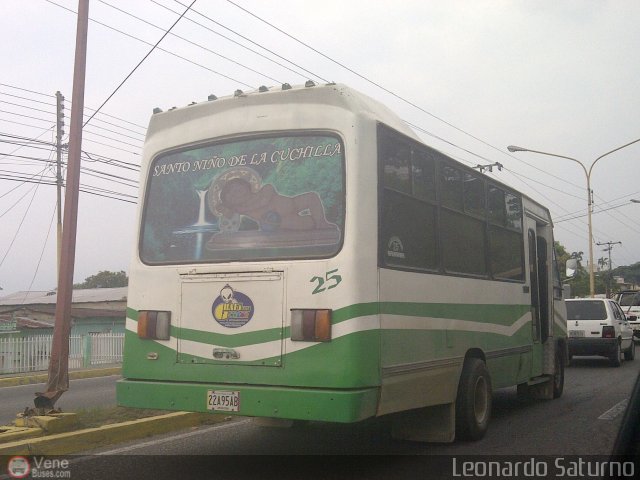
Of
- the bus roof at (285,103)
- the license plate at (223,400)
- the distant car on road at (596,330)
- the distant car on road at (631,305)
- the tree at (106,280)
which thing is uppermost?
the tree at (106,280)

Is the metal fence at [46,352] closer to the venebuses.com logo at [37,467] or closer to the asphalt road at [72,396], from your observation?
the asphalt road at [72,396]

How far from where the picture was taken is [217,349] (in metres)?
6.05

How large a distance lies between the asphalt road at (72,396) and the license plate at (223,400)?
16.0ft

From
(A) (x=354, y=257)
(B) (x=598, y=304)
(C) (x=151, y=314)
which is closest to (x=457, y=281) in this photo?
(A) (x=354, y=257)

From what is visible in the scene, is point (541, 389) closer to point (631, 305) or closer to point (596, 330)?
point (596, 330)

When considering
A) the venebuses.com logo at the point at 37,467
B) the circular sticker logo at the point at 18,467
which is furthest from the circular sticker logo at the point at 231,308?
the circular sticker logo at the point at 18,467

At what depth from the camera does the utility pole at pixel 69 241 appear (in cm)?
826

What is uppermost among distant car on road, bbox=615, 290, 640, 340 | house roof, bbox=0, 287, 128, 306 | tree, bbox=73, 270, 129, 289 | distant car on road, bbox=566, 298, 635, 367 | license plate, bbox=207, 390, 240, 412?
tree, bbox=73, 270, 129, 289

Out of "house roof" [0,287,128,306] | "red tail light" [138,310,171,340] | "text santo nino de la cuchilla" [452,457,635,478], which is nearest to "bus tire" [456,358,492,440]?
"text santo nino de la cuchilla" [452,457,635,478]

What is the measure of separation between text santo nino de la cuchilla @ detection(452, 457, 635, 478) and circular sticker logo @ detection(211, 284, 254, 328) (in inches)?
90.2

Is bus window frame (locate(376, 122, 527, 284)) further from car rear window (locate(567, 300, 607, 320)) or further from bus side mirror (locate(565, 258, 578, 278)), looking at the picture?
car rear window (locate(567, 300, 607, 320))

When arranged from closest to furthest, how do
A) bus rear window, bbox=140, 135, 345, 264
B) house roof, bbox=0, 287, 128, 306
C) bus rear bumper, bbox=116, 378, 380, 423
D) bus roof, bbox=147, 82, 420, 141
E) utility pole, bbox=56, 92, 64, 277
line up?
bus rear bumper, bbox=116, 378, 380, 423, bus rear window, bbox=140, 135, 345, 264, bus roof, bbox=147, 82, 420, 141, utility pole, bbox=56, 92, 64, 277, house roof, bbox=0, 287, 128, 306

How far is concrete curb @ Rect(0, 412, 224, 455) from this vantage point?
21.9 ft

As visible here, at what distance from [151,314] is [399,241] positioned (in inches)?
93.7
